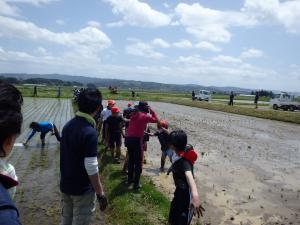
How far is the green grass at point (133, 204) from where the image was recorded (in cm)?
655

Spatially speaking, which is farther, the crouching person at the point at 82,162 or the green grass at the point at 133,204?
the green grass at the point at 133,204

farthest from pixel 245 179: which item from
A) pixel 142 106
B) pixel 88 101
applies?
pixel 88 101

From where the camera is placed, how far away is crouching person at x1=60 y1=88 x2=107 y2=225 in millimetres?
3959

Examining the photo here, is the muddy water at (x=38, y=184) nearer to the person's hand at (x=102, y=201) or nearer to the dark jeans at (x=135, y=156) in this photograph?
the dark jeans at (x=135, y=156)

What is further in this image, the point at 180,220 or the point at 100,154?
the point at 100,154

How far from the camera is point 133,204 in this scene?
283 inches

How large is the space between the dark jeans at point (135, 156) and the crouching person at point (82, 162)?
371cm

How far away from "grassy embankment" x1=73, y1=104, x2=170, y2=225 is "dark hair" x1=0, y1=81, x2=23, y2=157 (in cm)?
502

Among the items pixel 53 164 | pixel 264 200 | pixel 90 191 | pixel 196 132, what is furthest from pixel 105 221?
pixel 196 132

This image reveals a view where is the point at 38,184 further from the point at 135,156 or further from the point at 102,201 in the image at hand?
the point at 102,201

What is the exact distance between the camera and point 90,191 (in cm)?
425

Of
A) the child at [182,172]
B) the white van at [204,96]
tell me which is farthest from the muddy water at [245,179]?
the white van at [204,96]

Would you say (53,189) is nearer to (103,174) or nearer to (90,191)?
(103,174)

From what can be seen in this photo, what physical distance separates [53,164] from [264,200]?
230 inches
